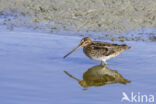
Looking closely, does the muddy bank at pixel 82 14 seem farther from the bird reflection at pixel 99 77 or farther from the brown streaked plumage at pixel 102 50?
the bird reflection at pixel 99 77

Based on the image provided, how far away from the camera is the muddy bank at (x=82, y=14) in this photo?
10750 mm

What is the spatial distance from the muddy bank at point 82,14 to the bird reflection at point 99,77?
2693 millimetres

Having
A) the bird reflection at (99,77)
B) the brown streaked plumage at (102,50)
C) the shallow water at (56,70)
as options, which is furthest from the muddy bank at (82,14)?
the bird reflection at (99,77)

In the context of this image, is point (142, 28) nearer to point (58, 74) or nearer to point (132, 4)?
point (132, 4)

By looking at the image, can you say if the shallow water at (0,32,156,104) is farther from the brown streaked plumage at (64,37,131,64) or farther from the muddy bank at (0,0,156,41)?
the muddy bank at (0,0,156,41)

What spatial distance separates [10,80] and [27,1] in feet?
18.7

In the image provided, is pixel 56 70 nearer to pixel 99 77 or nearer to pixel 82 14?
pixel 99 77

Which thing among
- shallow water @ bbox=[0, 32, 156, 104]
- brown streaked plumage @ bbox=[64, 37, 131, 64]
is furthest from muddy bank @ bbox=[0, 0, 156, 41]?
brown streaked plumage @ bbox=[64, 37, 131, 64]

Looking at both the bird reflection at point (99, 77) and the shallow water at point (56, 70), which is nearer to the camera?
the shallow water at point (56, 70)

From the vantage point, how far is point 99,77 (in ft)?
24.4

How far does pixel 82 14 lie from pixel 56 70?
163 inches

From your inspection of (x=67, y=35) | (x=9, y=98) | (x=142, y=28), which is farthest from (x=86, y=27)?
(x=9, y=98)

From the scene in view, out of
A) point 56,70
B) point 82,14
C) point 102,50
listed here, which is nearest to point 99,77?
point 56,70

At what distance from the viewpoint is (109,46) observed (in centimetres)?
844
